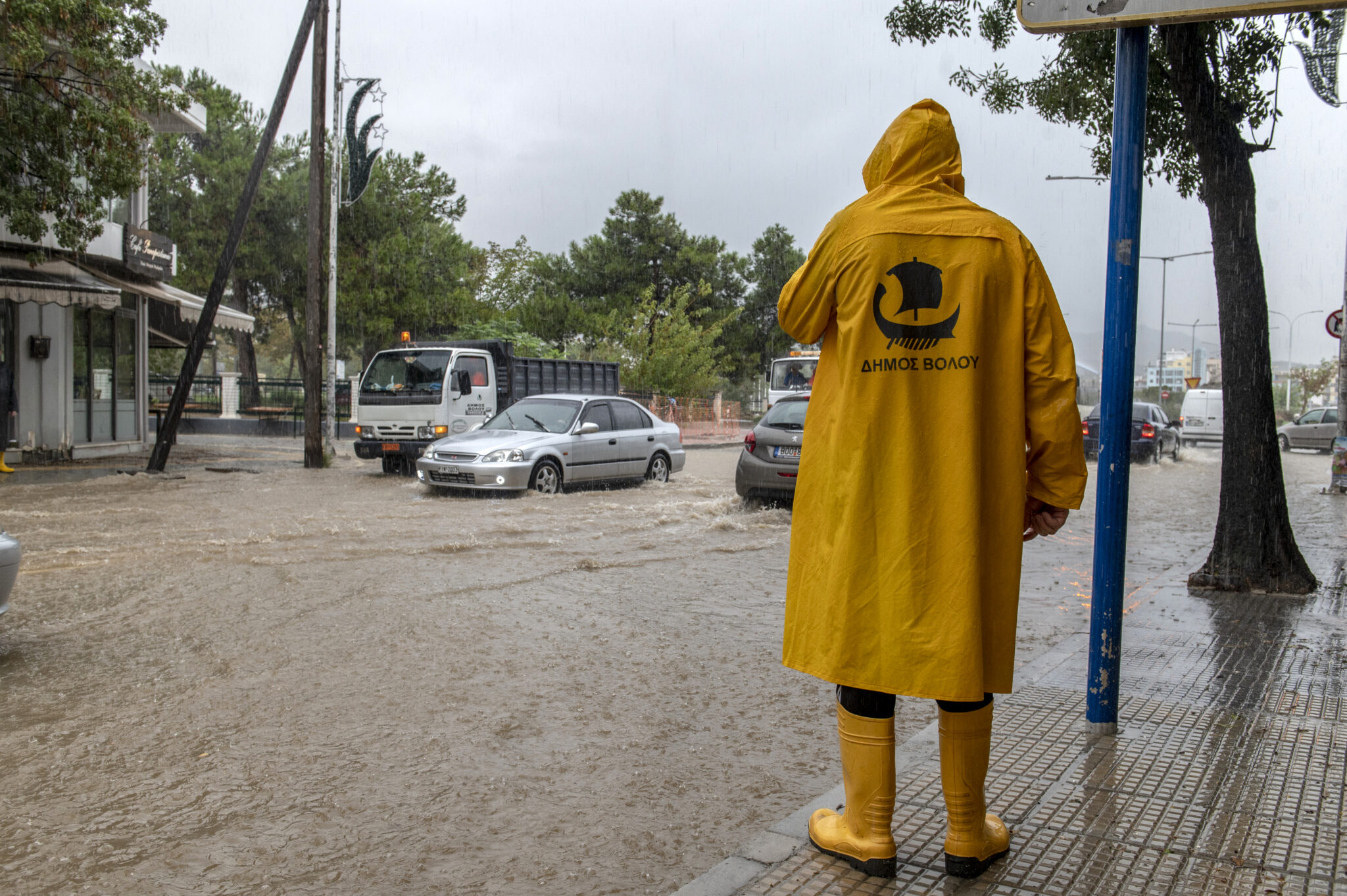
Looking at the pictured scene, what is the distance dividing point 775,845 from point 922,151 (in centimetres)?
206

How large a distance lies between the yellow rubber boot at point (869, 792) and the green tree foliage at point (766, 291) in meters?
53.5

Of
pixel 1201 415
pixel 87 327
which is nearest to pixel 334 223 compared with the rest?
pixel 87 327

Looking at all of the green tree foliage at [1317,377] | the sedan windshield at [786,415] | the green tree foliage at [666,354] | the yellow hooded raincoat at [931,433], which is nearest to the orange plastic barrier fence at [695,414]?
the green tree foliage at [666,354]

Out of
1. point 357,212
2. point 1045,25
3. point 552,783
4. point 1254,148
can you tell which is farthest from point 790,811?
point 357,212

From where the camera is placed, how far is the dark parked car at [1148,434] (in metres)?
23.7

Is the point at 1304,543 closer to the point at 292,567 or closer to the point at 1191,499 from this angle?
the point at 1191,499

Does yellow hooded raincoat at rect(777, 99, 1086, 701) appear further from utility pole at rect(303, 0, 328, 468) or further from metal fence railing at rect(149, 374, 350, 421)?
metal fence railing at rect(149, 374, 350, 421)

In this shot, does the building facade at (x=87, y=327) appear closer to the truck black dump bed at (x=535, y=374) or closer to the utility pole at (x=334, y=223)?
the utility pole at (x=334, y=223)

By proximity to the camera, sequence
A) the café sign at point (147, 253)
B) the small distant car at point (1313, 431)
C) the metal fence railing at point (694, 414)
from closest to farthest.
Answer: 1. the café sign at point (147, 253)
2. the metal fence railing at point (694, 414)
3. the small distant car at point (1313, 431)

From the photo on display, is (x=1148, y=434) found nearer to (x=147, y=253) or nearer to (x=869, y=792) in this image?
(x=147, y=253)

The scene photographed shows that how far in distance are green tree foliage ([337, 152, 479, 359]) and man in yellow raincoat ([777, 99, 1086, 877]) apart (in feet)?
129

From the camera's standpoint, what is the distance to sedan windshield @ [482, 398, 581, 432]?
14.3 meters

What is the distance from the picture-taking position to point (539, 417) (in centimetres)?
1450

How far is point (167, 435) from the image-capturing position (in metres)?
16.7
